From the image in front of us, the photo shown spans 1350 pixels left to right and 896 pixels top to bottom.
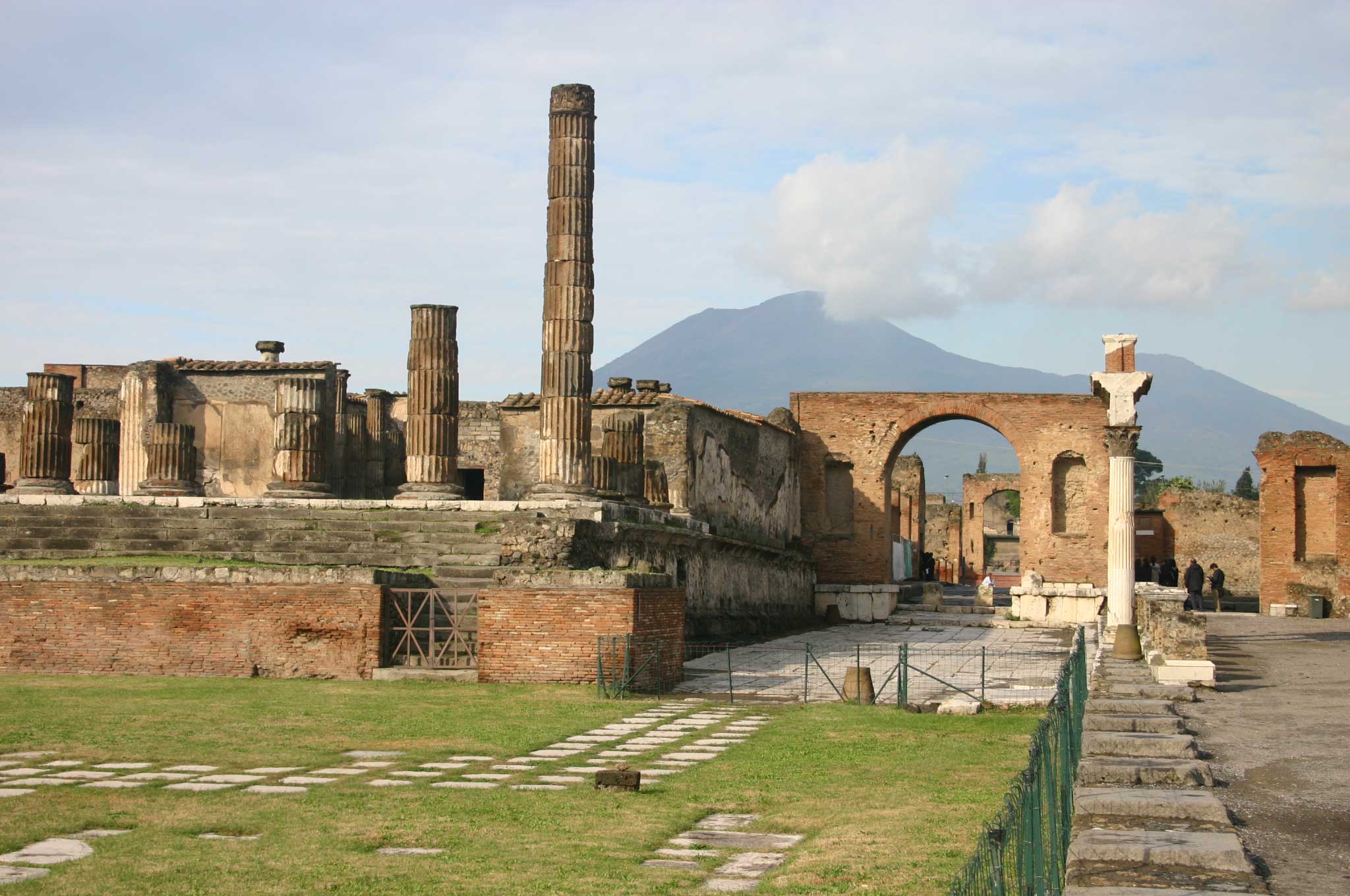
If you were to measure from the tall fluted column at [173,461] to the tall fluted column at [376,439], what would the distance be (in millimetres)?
7006

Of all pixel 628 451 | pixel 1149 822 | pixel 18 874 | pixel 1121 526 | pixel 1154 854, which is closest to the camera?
pixel 1154 854

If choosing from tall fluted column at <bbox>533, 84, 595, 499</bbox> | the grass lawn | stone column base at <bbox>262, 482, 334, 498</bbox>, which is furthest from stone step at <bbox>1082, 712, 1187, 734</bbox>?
stone column base at <bbox>262, 482, 334, 498</bbox>

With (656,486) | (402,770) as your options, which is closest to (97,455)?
(656,486)

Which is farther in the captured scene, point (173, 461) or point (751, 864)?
point (173, 461)

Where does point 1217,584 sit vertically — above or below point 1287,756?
above

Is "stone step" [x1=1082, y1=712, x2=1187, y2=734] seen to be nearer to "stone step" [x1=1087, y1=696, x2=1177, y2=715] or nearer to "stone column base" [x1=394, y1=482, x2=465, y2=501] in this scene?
"stone step" [x1=1087, y1=696, x2=1177, y2=715]

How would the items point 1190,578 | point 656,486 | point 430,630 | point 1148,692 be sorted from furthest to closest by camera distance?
point 1190,578
point 656,486
point 430,630
point 1148,692

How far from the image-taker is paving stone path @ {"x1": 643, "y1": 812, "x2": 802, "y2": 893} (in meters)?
6.72

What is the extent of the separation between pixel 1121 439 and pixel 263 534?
1092 cm

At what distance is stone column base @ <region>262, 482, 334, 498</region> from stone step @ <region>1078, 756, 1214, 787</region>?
52.5 ft

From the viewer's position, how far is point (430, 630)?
15.5 m

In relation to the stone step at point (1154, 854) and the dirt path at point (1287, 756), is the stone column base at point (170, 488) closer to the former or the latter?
the dirt path at point (1287, 756)

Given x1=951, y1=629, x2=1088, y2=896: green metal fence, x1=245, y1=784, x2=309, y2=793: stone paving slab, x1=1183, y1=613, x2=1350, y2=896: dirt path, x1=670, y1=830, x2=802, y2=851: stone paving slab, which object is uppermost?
x1=951, y1=629, x2=1088, y2=896: green metal fence

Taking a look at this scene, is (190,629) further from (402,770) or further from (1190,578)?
(1190,578)
